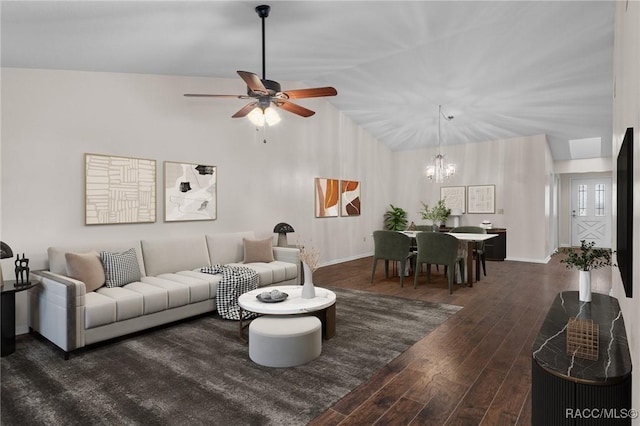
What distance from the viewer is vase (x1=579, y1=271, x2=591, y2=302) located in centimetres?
265

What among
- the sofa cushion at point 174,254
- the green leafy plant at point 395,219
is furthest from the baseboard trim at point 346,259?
the sofa cushion at point 174,254

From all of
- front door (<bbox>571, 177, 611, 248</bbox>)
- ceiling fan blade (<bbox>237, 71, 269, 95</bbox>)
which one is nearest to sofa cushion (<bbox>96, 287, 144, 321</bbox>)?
ceiling fan blade (<bbox>237, 71, 269, 95</bbox>)

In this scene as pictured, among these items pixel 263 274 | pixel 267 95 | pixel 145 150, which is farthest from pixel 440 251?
pixel 145 150

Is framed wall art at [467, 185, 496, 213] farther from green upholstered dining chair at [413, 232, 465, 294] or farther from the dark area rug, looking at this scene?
the dark area rug

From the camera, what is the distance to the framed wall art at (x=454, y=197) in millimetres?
8680

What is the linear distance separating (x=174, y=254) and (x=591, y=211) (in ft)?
Result: 37.0

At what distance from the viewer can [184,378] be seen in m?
2.62

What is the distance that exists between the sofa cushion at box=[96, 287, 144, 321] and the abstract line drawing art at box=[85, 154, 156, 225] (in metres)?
1.07

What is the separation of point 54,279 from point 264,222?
330 centimetres

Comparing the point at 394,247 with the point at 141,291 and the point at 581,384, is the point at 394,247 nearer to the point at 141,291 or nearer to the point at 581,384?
the point at 141,291

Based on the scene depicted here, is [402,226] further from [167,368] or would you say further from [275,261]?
[167,368]

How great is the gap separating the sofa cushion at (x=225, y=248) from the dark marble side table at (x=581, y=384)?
3973 millimetres

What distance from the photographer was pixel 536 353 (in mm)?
1777

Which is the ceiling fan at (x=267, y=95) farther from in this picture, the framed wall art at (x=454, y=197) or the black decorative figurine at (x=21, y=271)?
the framed wall art at (x=454, y=197)
